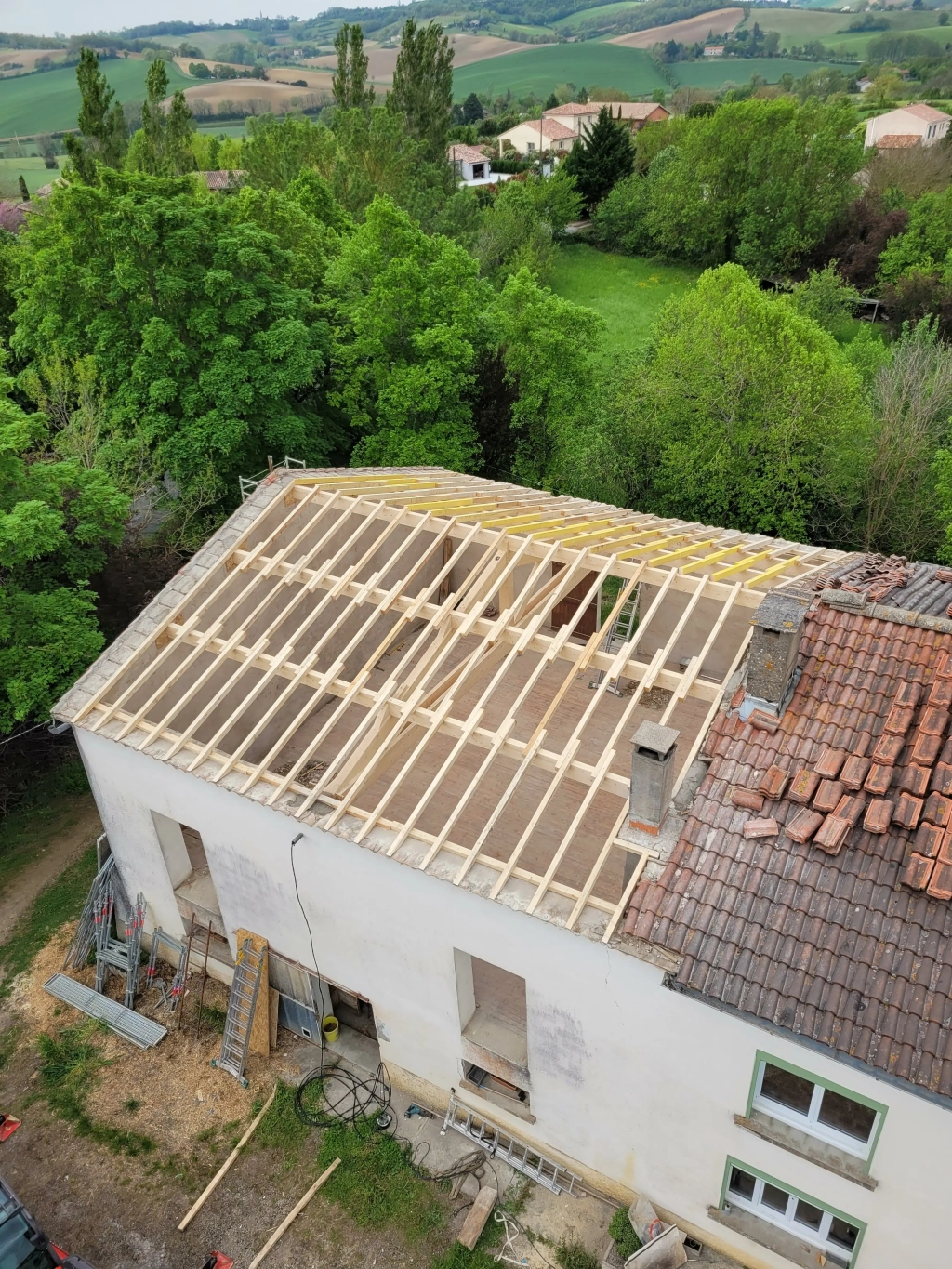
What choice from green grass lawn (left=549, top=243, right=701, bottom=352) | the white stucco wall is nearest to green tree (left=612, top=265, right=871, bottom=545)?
the white stucco wall

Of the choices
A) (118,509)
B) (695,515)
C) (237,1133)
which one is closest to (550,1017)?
(237,1133)

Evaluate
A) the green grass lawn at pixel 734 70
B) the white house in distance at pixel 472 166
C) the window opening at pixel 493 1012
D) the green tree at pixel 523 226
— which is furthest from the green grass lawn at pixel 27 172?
the green grass lawn at pixel 734 70

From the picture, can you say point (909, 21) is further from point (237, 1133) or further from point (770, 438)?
point (237, 1133)

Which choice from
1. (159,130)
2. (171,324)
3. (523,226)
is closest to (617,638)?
(171,324)

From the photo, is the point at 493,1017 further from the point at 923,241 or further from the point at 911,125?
the point at 911,125

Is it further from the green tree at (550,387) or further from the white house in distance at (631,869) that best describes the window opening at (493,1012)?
the green tree at (550,387)

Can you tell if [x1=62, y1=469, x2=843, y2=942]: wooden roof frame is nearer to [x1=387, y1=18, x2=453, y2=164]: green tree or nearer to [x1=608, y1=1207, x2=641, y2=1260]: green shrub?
[x1=608, y1=1207, x2=641, y2=1260]: green shrub
